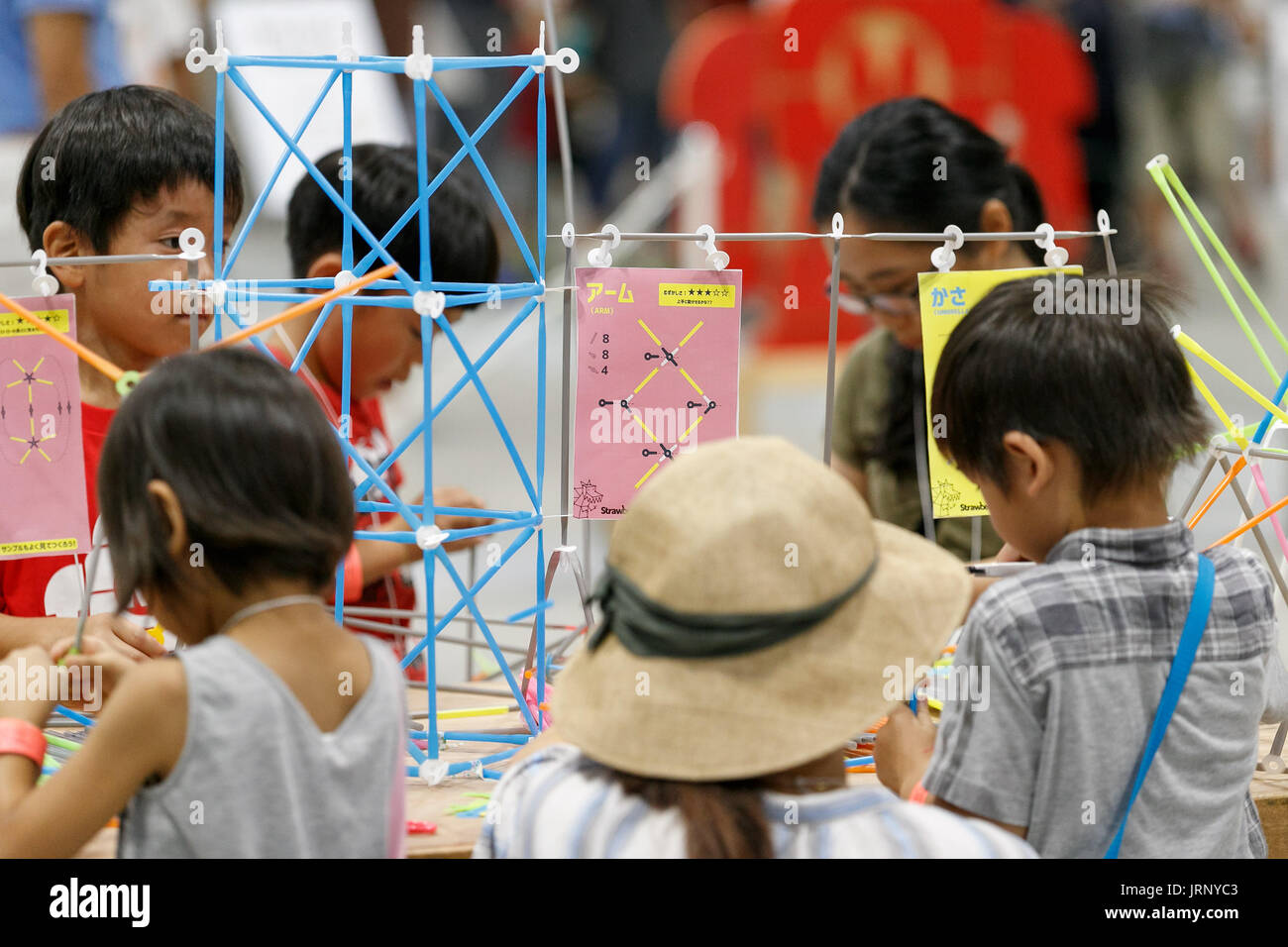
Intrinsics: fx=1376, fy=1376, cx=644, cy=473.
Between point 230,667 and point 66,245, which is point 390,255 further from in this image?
point 230,667

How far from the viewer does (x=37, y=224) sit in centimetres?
140

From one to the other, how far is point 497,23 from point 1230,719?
5.53 meters

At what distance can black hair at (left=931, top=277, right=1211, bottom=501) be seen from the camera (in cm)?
101

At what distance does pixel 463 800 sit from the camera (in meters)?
1.16

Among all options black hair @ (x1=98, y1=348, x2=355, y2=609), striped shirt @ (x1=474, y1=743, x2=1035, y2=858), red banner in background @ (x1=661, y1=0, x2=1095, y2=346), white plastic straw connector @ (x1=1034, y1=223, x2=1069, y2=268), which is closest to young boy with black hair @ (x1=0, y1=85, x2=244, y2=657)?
black hair @ (x1=98, y1=348, x2=355, y2=609)

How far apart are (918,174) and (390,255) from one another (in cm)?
68

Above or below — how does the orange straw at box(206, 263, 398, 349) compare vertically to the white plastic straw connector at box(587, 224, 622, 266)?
below

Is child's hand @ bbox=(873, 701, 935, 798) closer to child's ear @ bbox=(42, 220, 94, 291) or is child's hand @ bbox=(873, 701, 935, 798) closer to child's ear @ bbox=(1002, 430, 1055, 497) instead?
child's ear @ bbox=(1002, 430, 1055, 497)

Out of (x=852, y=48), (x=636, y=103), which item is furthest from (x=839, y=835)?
(x=636, y=103)

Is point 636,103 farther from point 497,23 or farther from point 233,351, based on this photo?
point 233,351

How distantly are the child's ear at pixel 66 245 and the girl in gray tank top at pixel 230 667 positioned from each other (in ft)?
1.70

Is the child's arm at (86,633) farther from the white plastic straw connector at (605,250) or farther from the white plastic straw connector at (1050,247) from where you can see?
the white plastic straw connector at (1050,247)

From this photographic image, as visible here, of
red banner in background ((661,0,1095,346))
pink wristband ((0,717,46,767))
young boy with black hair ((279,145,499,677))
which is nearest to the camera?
pink wristband ((0,717,46,767))

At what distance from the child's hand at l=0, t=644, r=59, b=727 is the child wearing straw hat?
0.34m
